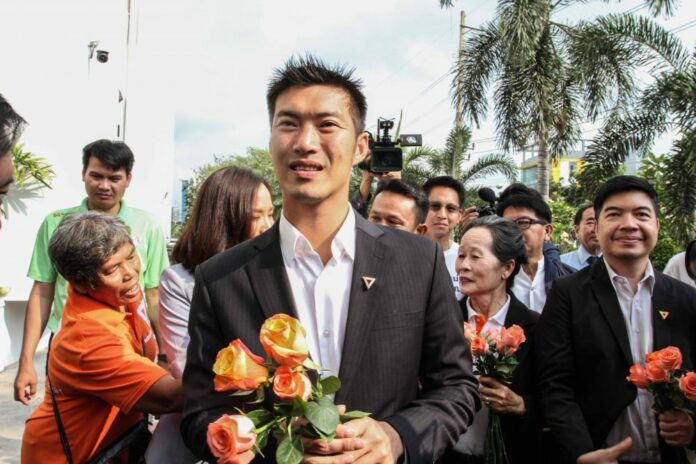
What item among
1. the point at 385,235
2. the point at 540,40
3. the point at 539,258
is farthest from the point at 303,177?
the point at 540,40

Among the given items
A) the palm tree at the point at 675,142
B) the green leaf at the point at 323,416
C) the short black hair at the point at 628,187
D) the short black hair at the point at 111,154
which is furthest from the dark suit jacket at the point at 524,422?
the palm tree at the point at 675,142

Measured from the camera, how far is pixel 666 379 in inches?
85.7

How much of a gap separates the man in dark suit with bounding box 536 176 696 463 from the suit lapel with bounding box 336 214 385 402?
116 cm

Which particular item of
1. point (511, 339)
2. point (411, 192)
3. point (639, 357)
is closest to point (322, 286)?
point (511, 339)

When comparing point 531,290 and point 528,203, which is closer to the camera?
point 531,290

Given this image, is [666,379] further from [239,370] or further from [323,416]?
[239,370]

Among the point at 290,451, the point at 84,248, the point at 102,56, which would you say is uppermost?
the point at 102,56

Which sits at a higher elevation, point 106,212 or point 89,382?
point 106,212

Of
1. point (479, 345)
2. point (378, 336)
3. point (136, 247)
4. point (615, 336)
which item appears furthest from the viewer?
point (136, 247)

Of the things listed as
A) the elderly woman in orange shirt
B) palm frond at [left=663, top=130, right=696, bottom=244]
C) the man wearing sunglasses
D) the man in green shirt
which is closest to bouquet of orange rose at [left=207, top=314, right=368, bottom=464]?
the elderly woman in orange shirt

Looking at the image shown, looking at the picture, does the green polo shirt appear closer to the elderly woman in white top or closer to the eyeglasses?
the elderly woman in white top

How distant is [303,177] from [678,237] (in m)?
9.83

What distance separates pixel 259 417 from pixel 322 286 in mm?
507

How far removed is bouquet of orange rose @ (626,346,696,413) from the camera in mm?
2132
